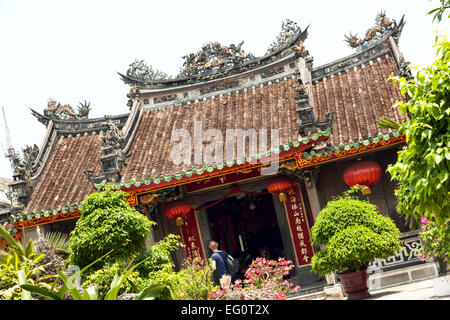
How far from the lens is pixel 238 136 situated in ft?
32.2

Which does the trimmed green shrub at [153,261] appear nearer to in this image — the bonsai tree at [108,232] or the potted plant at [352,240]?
the bonsai tree at [108,232]

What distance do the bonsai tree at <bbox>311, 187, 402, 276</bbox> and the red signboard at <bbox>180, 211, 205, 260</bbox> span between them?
3781 mm

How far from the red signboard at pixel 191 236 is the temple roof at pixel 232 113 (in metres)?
1.44

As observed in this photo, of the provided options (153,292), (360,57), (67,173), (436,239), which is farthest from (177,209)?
(360,57)

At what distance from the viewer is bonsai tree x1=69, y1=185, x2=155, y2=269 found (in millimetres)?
5465

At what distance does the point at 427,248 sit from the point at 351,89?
4.86m

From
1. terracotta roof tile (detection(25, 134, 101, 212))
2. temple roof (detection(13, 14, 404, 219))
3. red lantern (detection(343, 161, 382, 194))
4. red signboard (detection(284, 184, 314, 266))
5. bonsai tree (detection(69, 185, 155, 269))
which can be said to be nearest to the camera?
bonsai tree (detection(69, 185, 155, 269))

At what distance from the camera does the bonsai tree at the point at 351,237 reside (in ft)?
20.7

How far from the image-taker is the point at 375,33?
36.7 ft

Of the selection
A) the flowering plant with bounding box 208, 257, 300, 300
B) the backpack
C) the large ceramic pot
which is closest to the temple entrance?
the backpack

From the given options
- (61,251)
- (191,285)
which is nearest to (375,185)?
(191,285)

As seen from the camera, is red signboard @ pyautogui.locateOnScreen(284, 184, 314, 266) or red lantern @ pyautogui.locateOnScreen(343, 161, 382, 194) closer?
red lantern @ pyautogui.locateOnScreen(343, 161, 382, 194)

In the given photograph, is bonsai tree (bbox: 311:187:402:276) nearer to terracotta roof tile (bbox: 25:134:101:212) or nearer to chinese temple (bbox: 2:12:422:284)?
chinese temple (bbox: 2:12:422:284)

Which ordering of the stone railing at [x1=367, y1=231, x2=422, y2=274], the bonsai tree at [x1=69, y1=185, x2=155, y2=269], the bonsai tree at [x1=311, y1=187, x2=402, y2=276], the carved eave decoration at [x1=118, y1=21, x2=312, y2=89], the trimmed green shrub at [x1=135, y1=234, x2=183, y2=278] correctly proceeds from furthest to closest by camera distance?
the carved eave decoration at [x1=118, y1=21, x2=312, y2=89] → the stone railing at [x1=367, y1=231, x2=422, y2=274] → the bonsai tree at [x1=311, y1=187, x2=402, y2=276] → the trimmed green shrub at [x1=135, y1=234, x2=183, y2=278] → the bonsai tree at [x1=69, y1=185, x2=155, y2=269]
